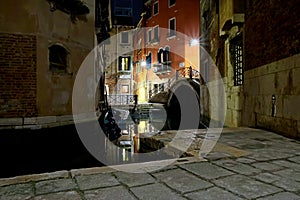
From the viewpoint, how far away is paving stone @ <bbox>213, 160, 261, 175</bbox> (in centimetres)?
253

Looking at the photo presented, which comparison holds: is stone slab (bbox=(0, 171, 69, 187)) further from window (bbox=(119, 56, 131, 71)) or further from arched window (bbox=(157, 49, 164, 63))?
window (bbox=(119, 56, 131, 71))

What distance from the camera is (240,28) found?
716 centimetres

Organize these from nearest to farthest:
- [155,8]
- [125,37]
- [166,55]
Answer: [166,55] → [155,8] → [125,37]

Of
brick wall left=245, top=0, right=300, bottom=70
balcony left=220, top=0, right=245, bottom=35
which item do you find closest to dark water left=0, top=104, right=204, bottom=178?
brick wall left=245, top=0, right=300, bottom=70

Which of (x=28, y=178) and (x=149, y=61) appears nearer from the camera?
(x=28, y=178)

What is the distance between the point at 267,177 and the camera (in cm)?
237

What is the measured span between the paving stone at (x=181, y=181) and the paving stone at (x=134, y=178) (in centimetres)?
11

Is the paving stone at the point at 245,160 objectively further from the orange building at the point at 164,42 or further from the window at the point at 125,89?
the window at the point at 125,89

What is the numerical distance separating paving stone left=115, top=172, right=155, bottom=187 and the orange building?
1771 centimetres

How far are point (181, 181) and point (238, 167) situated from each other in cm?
82

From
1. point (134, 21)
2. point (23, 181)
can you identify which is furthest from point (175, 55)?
point (23, 181)

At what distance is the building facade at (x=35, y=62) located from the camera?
241 inches

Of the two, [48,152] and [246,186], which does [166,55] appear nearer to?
[48,152]

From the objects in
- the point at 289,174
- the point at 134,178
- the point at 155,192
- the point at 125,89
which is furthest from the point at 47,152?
the point at 125,89
